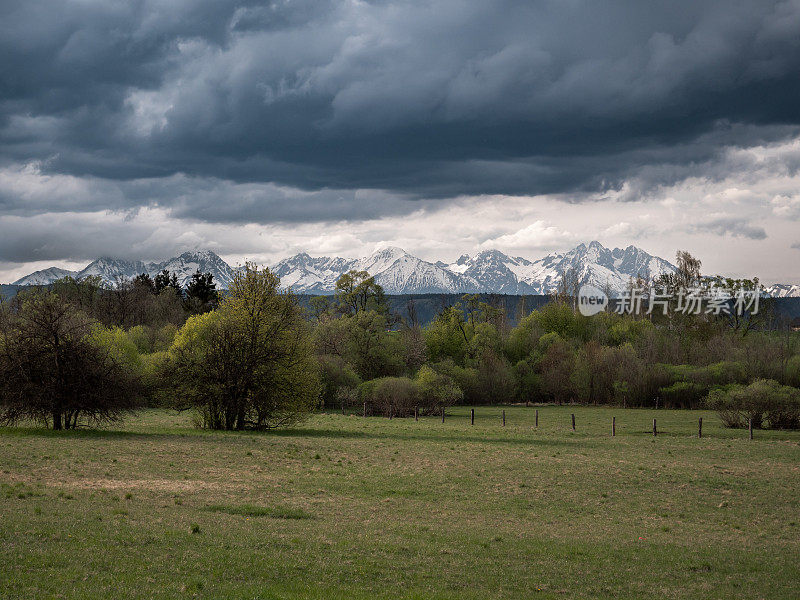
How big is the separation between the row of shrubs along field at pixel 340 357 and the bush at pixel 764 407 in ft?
0.39

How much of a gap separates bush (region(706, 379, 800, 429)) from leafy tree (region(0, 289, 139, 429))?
49.3 meters

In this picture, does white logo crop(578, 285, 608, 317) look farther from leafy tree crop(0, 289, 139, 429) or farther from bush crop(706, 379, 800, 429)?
leafy tree crop(0, 289, 139, 429)

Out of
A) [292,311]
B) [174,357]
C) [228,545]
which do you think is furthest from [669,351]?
[228,545]

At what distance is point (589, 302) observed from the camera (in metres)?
137

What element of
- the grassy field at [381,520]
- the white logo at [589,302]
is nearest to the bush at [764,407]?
the grassy field at [381,520]

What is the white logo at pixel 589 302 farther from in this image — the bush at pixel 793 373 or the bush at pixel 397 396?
the bush at pixel 397 396

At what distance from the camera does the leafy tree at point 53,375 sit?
37.8 meters

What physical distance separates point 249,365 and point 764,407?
4335cm

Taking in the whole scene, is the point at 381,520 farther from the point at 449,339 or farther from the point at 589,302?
the point at 589,302

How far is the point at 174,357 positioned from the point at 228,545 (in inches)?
1289

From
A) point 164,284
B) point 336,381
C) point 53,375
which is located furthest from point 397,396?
point 164,284

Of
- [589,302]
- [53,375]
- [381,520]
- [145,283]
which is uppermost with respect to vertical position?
[145,283]

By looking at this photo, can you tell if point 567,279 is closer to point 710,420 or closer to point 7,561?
point 710,420

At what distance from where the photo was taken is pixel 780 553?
696 inches
